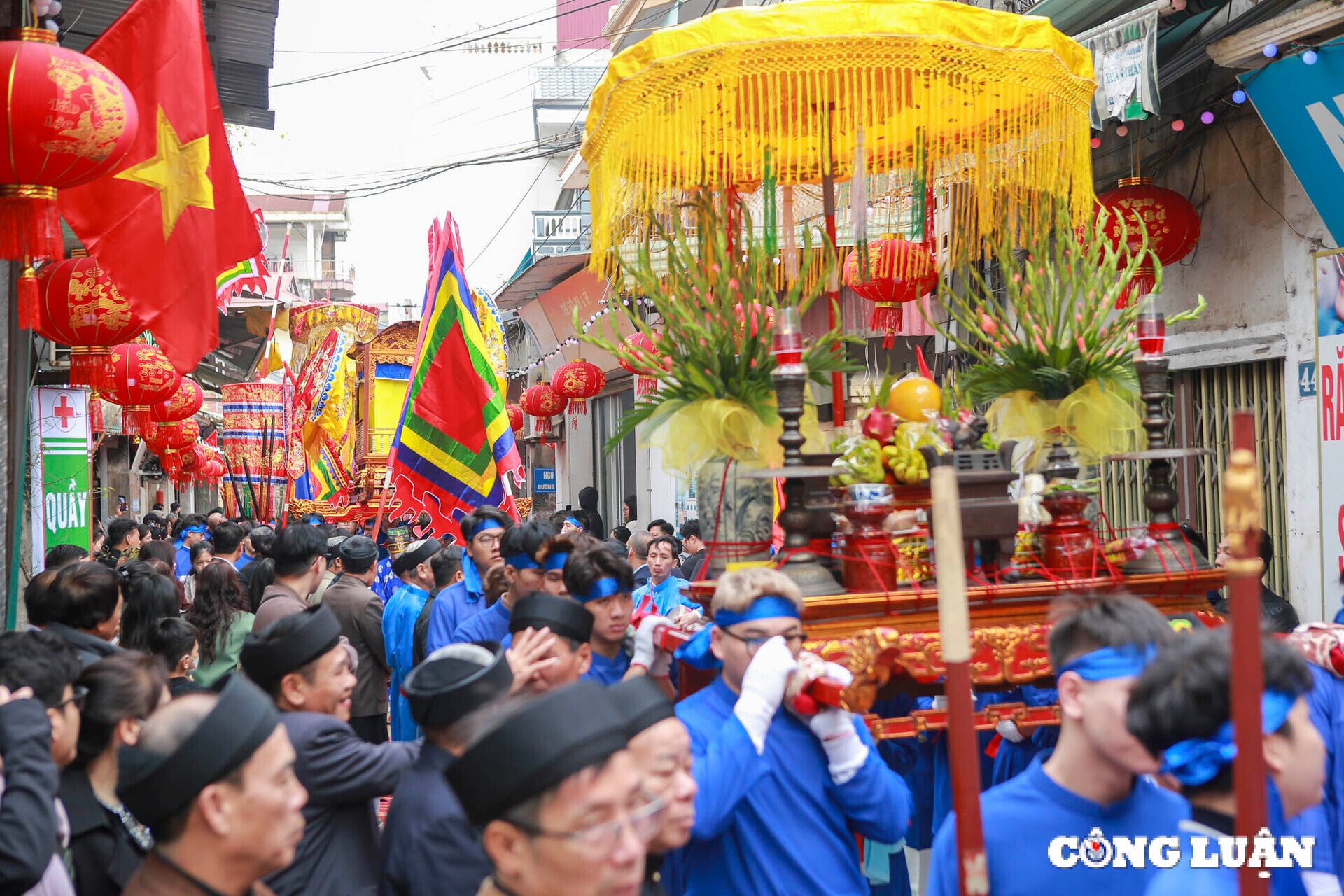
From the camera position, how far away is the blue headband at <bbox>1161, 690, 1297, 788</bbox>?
6.86 feet

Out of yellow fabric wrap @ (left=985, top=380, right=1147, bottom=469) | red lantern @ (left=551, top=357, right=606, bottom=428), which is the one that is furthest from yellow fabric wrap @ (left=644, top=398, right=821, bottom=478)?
red lantern @ (left=551, top=357, right=606, bottom=428)

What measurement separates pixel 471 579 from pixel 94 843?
3.55 m

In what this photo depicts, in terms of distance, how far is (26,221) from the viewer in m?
4.68

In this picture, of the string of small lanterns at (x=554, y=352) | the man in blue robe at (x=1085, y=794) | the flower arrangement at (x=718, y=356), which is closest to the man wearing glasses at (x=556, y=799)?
the man in blue robe at (x=1085, y=794)

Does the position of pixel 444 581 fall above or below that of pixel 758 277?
below

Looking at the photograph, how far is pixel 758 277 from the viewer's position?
4.54m

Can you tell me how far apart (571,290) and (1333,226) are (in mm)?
14724

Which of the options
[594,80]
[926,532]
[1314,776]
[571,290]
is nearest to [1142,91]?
[926,532]

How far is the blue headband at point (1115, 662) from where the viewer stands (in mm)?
2402

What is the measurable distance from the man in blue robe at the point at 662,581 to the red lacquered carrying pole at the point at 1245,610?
4.99 meters

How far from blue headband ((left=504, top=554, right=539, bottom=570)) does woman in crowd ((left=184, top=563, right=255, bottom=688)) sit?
140cm

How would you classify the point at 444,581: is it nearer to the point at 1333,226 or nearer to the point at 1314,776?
the point at 1333,226

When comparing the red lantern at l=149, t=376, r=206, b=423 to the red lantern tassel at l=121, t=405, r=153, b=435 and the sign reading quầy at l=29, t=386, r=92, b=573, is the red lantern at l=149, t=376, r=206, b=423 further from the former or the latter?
the sign reading quầy at l=29, t=386, r=92, b=573

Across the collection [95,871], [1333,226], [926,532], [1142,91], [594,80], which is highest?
[594,80]
